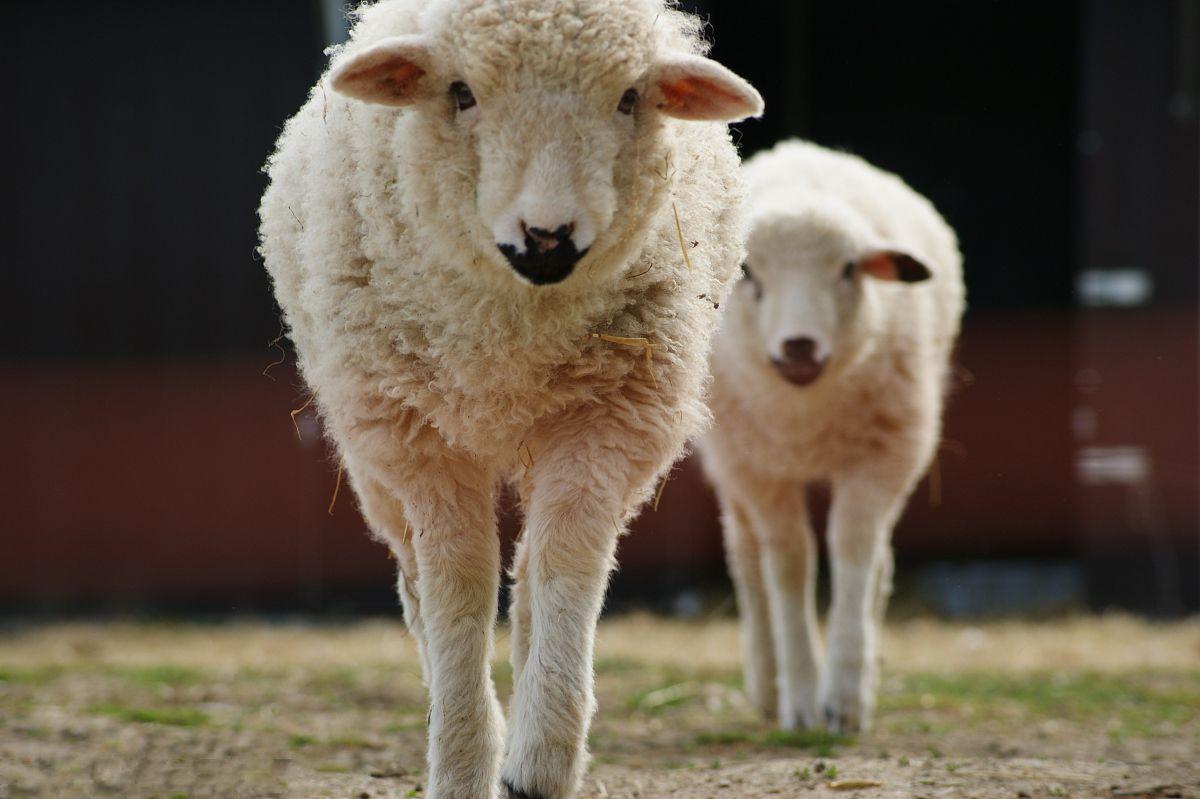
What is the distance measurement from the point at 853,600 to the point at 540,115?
2849 millimetres

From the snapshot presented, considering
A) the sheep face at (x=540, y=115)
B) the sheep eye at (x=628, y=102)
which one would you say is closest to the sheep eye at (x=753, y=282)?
the sheep face at (x=540, y=115)

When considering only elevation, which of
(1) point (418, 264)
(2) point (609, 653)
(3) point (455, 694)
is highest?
(1) point (418, 264)

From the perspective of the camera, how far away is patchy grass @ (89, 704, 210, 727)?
16.0 ft

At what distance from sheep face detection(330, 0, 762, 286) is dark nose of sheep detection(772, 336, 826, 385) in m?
1.91

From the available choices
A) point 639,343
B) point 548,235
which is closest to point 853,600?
point 639,343

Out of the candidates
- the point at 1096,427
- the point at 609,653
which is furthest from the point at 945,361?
the point at 1096,427

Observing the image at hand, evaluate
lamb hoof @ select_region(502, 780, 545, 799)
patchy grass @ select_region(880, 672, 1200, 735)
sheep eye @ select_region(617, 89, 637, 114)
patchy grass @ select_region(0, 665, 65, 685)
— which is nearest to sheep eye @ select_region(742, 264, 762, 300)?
patchy grass @ select_region(880, 672, 1200, 735)

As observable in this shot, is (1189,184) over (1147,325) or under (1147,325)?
over

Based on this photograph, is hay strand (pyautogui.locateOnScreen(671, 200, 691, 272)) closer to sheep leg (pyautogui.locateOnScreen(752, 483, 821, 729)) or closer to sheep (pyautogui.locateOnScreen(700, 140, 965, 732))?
sheep (pyautogui.locateOnScreen(700, 140, 965, 732))

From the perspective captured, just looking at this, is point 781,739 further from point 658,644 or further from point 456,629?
point 658,644

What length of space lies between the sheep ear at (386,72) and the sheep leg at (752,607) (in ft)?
9.50

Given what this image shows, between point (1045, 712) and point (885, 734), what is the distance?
940 millimetres

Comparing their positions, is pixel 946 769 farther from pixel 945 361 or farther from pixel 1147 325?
pixel 1147 325

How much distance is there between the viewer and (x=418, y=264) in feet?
10.8
